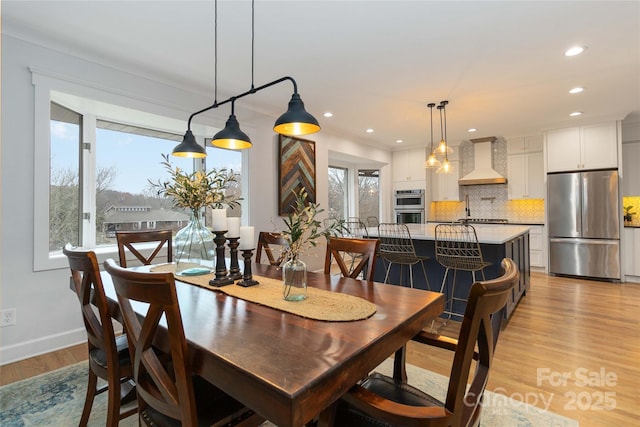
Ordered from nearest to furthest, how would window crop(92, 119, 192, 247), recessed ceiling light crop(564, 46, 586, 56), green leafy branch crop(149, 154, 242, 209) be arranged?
green leafy branch crop(149, 154, 242, 209), recessed ceiling light crop(564, 46, 586, 56), window crop(92, 119, 192, 247)

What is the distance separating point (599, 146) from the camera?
492cm

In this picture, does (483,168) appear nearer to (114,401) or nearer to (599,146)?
(599,146)

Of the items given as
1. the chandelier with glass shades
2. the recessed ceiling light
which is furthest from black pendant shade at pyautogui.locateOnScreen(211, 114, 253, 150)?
the recessed ceiling light

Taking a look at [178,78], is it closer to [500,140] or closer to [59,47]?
[59,47]

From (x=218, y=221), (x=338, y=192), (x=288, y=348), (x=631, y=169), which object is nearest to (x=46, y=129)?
(x=218, y=221)

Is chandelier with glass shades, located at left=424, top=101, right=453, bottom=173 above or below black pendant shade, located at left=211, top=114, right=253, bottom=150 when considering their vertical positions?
above

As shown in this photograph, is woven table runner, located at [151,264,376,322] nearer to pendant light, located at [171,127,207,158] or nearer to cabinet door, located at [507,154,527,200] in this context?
Answer: pendant light, located at [171,127,207,158]

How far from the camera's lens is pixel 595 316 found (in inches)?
130

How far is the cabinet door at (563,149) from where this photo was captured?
16.8 feet

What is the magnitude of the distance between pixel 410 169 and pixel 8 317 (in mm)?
6478

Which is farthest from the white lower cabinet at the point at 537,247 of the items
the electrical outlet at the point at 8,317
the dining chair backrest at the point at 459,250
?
the electrical outlet at the point at 8,317

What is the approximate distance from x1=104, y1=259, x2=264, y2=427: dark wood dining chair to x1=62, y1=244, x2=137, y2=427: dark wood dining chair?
209mm

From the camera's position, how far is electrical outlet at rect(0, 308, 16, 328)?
234 cm

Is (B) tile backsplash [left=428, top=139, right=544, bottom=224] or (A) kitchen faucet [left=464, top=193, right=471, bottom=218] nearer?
(B) tile backsplash [left=428, top=139, right=544, bottom=224]
